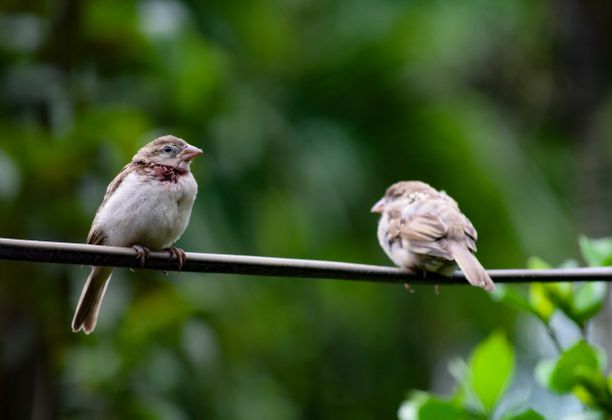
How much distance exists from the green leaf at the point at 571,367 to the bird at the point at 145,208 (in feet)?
5.36

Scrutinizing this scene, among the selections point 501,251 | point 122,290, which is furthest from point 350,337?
point 122,290

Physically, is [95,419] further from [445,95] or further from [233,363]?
[445,95]

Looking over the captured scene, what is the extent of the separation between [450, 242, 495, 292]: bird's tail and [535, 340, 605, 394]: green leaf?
1.22 ft

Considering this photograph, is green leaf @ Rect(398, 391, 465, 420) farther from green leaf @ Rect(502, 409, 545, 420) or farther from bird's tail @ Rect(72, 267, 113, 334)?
bird's tail @ Rect(72, 267, 113, 334)

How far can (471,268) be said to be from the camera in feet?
13.1

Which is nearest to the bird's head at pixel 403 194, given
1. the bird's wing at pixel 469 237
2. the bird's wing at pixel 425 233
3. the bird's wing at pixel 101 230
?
the bird's wing at pixel 425 233

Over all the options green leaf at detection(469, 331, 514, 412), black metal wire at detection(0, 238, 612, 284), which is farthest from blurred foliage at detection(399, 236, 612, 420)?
black metal wire at detection(0, 238, 612, 284)

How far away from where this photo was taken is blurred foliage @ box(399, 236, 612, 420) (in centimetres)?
342

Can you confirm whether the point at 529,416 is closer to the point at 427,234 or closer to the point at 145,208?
the point at 427,234

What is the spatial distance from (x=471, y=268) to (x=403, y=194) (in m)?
1.36

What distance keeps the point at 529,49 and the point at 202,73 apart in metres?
4.81

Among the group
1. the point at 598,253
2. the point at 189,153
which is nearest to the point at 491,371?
the point at 598,253

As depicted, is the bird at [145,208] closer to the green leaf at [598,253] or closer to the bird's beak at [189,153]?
the bird's beak at [189,153]

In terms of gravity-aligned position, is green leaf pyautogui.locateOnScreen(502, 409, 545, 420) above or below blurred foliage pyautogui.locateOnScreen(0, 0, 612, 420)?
below
